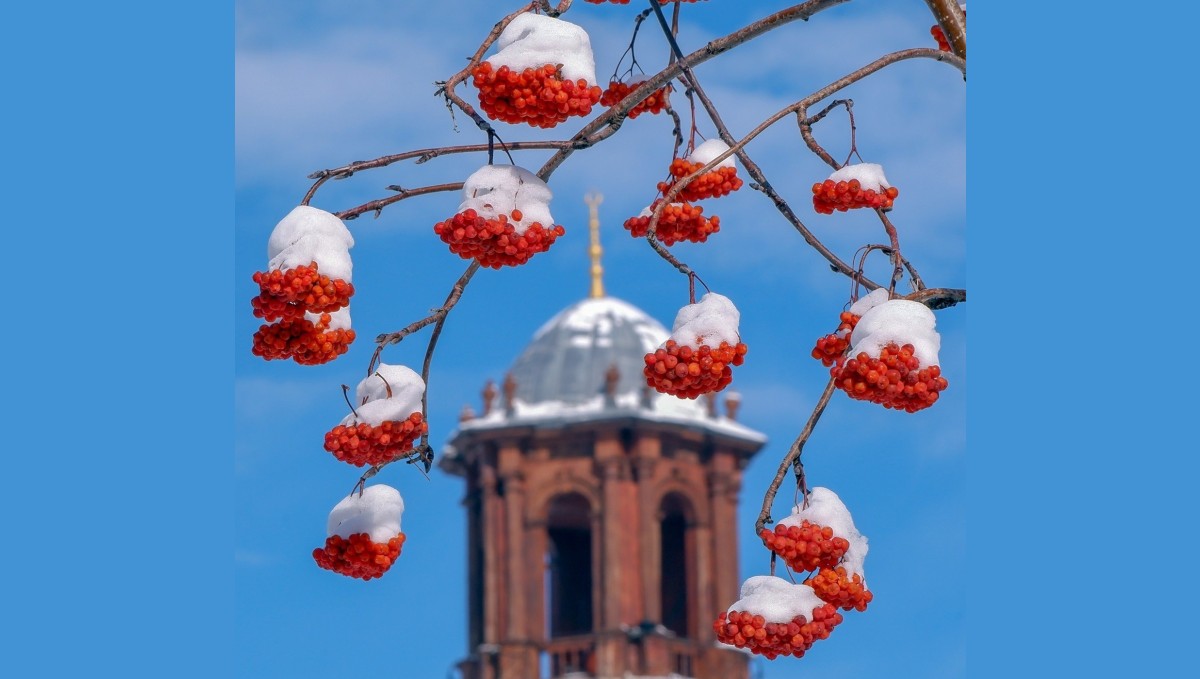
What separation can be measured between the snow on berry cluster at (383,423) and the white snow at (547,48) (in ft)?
1.99

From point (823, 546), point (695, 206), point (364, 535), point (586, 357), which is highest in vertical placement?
point (586, 357)

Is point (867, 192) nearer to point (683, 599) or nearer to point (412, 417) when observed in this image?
point (412, 417)

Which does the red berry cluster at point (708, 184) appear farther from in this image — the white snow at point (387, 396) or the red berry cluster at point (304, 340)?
the red berry cluster at point (304, 340)

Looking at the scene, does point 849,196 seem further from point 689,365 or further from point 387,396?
point 387,396

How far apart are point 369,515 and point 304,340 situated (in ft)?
1.31

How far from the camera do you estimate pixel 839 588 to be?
4.32 meters

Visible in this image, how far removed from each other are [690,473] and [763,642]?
3826 centimetres

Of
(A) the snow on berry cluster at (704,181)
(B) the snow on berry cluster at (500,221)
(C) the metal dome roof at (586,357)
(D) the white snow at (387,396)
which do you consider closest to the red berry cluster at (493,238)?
(B) the snow on berry cluster at (500,221)

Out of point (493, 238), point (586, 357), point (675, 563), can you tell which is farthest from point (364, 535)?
point (675, 563)

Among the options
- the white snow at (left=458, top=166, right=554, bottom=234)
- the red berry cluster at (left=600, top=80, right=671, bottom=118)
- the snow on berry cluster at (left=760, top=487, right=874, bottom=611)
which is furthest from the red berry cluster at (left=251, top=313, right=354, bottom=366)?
the red berry cluster at (left=600, top=80, right=671, bottom=118)

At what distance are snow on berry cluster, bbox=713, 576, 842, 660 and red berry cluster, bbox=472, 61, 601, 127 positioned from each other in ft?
2.67

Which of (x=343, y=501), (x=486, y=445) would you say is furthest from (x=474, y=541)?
(x=343, y=501)

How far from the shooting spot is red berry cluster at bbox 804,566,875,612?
14.2 ft

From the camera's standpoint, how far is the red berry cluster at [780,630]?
4.30 metres
